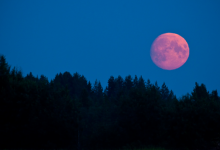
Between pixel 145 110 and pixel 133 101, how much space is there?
86.8 inches

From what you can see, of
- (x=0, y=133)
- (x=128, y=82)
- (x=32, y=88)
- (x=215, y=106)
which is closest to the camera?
(x=0, y=133)

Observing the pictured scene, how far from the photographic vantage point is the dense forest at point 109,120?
24.5 meters

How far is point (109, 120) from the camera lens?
3441 centimetres

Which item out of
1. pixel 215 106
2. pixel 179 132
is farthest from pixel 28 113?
pixel 215 106

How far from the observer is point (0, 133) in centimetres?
2392

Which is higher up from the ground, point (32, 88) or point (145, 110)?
point (32, 88)

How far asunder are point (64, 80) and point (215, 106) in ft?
254

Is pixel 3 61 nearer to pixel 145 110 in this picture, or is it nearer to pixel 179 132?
pixel 145 110

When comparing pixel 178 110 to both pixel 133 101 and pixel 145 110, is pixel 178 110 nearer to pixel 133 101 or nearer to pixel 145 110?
pixel 145 110

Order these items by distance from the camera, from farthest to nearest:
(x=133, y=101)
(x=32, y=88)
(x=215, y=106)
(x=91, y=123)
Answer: (x=91, y=123)
(x=133, y=101)
(x=32, y=88)
(x=215, y=106)

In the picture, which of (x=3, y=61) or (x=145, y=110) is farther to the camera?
(x=145, y=110)

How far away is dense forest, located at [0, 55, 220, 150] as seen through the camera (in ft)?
80.2

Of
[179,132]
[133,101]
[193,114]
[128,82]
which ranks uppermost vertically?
[128,82]

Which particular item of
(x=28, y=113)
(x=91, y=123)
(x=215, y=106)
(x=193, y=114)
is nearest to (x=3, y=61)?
(x=28, y=113)
